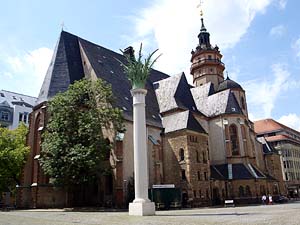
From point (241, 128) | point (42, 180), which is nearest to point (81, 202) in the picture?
point (42, 180)

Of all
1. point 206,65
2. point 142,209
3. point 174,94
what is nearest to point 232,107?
point 174,94

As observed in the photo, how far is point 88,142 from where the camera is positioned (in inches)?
1203

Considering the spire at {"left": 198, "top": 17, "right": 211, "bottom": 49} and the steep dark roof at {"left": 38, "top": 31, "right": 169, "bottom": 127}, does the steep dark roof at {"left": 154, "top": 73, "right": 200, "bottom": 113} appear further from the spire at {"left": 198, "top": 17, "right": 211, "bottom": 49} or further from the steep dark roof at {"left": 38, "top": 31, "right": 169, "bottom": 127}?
the spire at {"left": 198, "top": 17, "right": 211, "bottom": 49}

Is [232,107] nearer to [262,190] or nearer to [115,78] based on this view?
[262,190]

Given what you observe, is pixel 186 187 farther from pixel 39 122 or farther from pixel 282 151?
pixel 282 151

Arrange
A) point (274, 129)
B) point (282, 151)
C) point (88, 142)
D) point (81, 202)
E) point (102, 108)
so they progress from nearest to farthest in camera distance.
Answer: point (88, 142), point (102, 108), point (81, 202), point (282, 151), point (274, 129)

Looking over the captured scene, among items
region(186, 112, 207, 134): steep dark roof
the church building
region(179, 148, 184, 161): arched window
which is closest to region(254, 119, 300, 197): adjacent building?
the church building

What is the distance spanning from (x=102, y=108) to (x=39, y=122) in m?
9.59

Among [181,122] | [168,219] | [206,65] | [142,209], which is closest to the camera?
[168,219]

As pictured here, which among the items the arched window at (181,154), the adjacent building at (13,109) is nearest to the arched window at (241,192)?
the arched window at (181,154)

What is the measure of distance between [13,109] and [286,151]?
62.6m

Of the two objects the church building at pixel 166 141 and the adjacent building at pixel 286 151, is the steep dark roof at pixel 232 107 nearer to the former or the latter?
the church building at pixel 166 141

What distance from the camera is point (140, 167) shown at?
22.3 meters

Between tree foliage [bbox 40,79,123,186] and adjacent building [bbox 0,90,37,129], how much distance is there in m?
32.2
